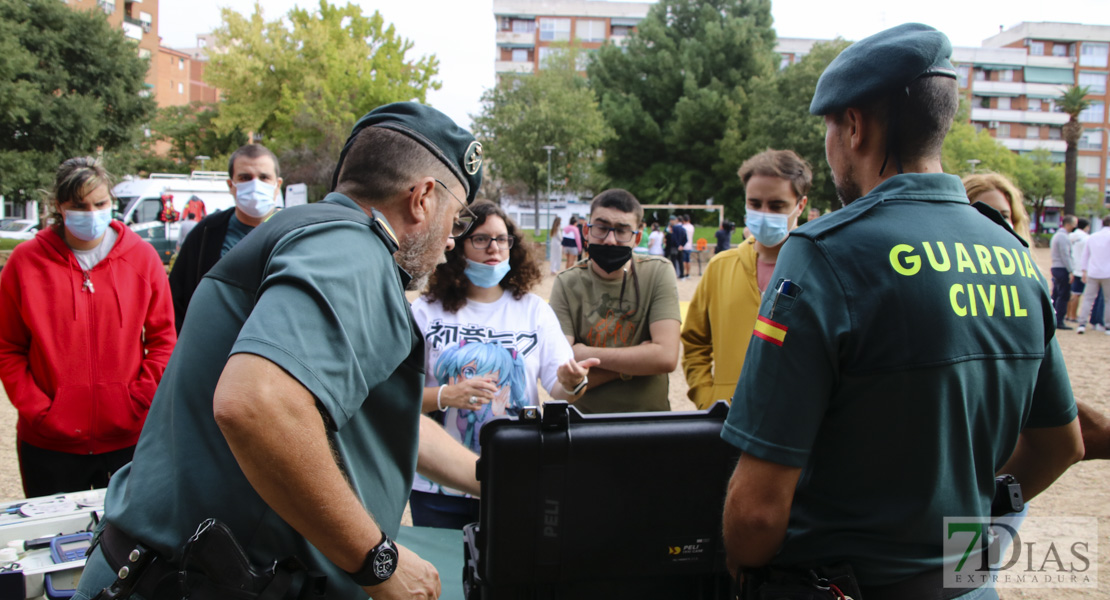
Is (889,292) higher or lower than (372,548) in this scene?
higher

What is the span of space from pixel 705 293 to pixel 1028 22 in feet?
296

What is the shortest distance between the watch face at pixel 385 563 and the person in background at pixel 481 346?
47.5 inches

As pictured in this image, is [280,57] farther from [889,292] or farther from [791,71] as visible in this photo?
[889,292]

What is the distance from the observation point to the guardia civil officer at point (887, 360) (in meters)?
1.37

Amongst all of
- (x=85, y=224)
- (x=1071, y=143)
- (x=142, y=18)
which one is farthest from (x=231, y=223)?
(x=142, y=18)

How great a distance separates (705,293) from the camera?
11.6 feet

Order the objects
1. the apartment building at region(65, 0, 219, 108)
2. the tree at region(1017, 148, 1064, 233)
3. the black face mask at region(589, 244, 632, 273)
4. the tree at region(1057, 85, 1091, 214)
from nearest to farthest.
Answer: the black face mask at region(589, 244, 632, 273) < the tree at region(1057, 85, 1091, 214) < the apartment building at region(65, 0, 219, 108) < the tree at region(1017, 148, 1064, 233)

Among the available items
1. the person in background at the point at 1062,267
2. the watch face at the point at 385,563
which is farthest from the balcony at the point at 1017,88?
the watch face at the point at 385,563

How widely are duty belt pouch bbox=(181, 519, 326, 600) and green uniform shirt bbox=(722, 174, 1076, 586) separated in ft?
3.11

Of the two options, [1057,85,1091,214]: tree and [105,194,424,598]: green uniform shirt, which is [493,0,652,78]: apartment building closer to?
[1057,85,1091,214]: tree

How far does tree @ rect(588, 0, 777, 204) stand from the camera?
44500 mm

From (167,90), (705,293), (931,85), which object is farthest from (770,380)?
(167,90)

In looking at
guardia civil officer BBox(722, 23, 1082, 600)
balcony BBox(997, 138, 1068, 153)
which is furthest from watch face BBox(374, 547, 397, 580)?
balcony BBox(997, 138, 1068, 153)

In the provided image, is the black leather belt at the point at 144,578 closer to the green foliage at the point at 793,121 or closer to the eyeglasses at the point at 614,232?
the eyeglasses at the point at 614,232
